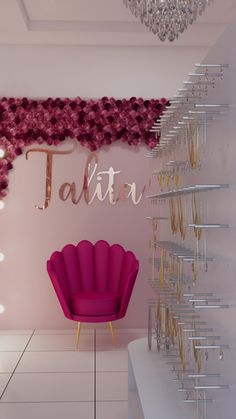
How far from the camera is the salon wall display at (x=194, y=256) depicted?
79.2 inches

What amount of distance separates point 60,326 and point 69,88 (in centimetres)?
240

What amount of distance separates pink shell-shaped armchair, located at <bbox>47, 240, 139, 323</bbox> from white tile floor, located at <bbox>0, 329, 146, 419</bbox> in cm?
35

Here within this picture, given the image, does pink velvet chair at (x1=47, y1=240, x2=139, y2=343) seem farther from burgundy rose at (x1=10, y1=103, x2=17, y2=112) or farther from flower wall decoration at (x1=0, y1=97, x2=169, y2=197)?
burgundy rose at (x1=10, y1=103, x2=17, y2=112)

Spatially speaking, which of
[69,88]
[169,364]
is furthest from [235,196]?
[69,88]

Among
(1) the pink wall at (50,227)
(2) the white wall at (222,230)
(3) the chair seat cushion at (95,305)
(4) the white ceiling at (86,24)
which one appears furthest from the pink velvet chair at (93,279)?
(2) the white wall at (222,230)

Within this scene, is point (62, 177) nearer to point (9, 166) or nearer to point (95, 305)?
point (9, 166)

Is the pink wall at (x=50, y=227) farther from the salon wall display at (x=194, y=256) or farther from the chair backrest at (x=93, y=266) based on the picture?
the salon wall display at (x=194, y=256)

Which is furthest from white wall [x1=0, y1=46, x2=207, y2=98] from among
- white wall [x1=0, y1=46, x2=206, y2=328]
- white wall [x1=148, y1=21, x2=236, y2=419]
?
white wall [x1=148, y1=21, x2=236, y2=419]

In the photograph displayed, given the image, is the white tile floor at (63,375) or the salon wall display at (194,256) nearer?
the salon wall display at (194,256)

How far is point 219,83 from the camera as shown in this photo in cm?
206

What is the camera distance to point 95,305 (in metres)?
5.08

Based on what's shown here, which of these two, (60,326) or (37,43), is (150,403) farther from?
(37,43)

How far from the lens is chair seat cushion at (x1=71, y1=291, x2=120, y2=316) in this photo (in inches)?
200

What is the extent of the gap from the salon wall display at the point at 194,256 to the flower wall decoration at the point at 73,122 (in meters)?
Result: 2.63
